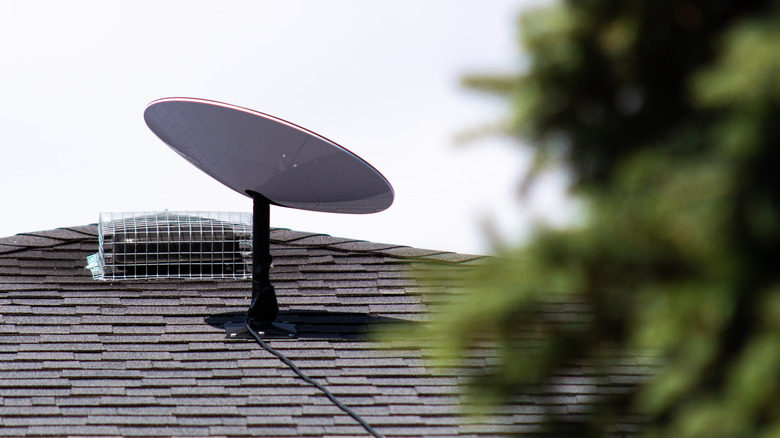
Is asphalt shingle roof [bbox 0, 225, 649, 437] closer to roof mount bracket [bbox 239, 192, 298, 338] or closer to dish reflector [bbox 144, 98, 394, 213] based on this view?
roof mount bracket [bbox 239, 192, 298, 338]

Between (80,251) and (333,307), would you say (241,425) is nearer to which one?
(333,307)

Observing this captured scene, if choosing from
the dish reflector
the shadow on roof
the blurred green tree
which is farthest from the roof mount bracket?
the blurred green tree

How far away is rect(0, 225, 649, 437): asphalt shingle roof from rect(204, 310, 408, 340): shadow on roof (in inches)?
0.5

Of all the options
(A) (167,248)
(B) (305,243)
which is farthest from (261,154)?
(B) (305,243)

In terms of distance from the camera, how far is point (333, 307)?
5836 millimetres

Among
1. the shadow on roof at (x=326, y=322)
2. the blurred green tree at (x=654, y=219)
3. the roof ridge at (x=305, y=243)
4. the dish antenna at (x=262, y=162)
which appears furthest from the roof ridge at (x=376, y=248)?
the blurred green tree at (x=654, y=219)

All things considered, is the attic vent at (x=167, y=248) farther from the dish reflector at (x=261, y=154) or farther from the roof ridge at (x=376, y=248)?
the dish reflector at (x=261, y=154)

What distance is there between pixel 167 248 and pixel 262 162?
1.39m

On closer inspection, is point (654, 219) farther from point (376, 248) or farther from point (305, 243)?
point (305, 243)

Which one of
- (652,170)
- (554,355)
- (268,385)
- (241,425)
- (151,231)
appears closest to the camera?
(652,170)

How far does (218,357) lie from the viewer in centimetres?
509

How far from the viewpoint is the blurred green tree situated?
5.51 feet

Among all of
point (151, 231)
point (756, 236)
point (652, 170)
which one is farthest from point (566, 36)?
point (151, 231)

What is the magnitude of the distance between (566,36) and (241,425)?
299 cm
